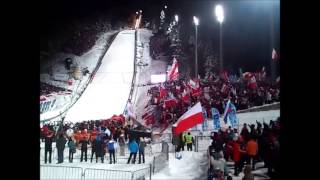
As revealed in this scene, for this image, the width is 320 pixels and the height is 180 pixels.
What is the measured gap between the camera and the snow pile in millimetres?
2881

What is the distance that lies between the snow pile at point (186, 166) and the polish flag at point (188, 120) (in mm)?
165

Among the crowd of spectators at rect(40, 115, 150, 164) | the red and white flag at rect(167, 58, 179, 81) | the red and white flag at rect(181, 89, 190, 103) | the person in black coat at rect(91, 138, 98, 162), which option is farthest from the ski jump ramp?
the red and white flag at rect(181, 89, 190, 103)

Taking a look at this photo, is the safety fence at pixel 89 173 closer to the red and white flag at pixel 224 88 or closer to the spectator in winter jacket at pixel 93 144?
the spectator in winter jacket at pixel 93 144

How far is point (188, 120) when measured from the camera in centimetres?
286

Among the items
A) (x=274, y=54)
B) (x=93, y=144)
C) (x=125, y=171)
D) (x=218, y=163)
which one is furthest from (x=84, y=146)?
(x=274, y=54)

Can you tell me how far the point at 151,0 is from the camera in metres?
2.88

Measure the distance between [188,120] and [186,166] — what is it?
316 mm

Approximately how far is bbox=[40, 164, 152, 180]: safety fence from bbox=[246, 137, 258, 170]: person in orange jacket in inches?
26.3

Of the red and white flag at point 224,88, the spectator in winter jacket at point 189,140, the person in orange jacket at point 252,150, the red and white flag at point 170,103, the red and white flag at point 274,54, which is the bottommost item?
the person in orange jacket at point 252,150

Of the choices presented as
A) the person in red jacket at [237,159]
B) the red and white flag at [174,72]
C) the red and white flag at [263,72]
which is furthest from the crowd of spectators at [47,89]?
the red and white flag at [263,72]

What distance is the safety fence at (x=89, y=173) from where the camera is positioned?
2861mm

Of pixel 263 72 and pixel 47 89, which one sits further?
pixel 47 89

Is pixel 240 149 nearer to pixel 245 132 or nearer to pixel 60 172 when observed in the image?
pixel 245 132
